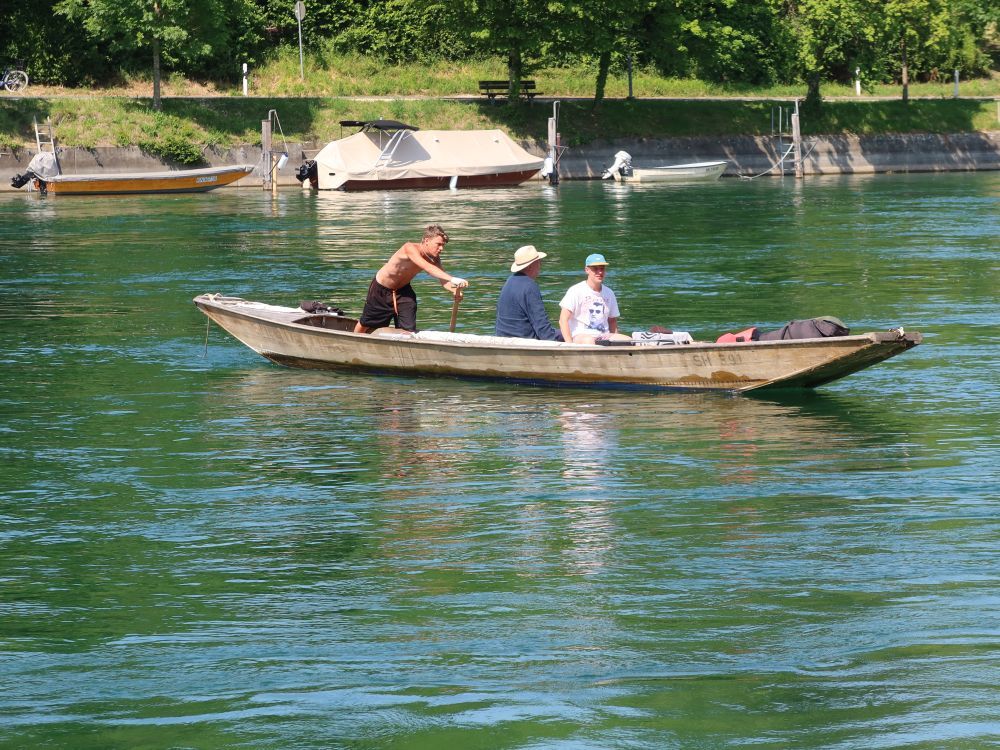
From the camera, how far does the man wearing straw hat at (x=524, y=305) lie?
15586 millimetres

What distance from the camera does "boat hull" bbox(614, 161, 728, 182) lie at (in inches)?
2228

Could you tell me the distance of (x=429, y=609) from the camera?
350 inches

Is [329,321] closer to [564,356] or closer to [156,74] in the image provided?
[564,356]

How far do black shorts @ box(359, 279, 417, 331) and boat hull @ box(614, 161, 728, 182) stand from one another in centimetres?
4048

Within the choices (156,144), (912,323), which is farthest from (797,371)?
(156,144)

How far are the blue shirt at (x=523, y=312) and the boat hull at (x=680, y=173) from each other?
41183mm

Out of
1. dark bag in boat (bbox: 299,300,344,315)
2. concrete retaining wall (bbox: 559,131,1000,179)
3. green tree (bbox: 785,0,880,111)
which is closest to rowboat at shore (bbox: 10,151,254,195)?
concrete retaining wall (bbox: 559,131,1000,179)

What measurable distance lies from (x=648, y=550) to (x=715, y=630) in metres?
1.67

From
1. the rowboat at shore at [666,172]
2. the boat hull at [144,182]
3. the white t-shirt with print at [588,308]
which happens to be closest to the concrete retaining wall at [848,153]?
the rowboat at shore at [666,172]

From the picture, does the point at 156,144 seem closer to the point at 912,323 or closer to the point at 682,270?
the point at 682,270

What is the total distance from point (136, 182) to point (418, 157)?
9794 millimetres

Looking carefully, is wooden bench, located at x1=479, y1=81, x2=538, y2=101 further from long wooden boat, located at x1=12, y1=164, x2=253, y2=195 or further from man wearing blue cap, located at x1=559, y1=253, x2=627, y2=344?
man wearing blue cap, located at x1=559, y1=253, x2=627, y2=344

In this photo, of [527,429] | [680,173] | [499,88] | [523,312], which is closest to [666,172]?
[680,173]

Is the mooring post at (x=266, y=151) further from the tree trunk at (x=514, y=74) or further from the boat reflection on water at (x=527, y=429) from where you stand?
the boat reflection on water at (x=527, y=429)
